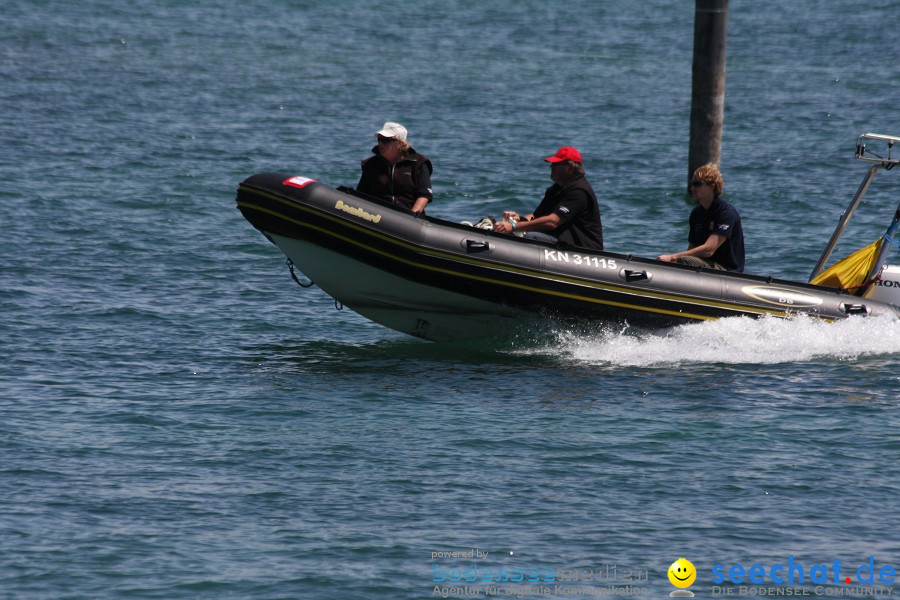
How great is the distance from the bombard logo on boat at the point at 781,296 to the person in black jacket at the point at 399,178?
239cm

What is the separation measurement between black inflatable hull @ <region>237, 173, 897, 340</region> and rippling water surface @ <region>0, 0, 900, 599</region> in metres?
0.19

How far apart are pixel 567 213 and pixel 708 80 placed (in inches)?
258

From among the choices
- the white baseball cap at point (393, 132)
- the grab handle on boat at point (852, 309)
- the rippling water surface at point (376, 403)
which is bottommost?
the rippling water surface at point (376, 403)

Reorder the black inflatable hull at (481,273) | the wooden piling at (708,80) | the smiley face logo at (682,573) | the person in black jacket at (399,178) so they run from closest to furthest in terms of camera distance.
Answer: the smiley face logo at (682,573)
the black inflatable hull at (481,273)
the person in black jacket at (399,178)
the wooden piling at (708,80)

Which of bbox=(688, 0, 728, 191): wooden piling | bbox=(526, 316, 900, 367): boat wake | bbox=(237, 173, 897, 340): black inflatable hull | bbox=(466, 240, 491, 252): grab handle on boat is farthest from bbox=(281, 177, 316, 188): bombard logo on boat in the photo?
bbox=(688, 0, 728, 191): wooden piling

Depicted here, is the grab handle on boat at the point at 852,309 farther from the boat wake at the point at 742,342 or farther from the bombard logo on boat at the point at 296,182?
the bombard logo on boat at the point at 296,182

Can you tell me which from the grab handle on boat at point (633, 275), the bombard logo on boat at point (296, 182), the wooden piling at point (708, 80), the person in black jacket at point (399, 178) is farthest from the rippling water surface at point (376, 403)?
the bombard logo on boat at point (296, 182)

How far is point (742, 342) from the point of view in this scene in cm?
1007

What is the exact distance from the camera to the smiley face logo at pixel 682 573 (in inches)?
258

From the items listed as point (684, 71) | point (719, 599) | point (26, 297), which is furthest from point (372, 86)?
point (719, 599)

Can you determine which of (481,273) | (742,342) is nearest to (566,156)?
(481,273)

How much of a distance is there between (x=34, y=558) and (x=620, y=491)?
3.00 metres

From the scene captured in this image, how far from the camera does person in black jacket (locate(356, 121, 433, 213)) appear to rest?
10.1m

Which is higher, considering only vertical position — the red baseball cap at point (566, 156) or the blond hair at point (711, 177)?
the red baseball cap at point (566, 156)
